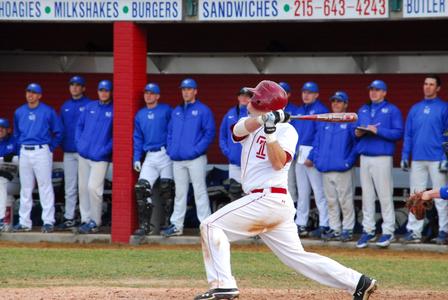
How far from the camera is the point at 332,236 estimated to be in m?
14.2

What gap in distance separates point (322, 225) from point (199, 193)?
5.59 feet

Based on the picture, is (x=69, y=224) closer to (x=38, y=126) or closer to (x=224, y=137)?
(x=38, y=126)

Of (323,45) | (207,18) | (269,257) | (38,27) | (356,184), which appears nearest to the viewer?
(269,257)

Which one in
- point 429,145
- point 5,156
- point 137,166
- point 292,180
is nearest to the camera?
point 429,145

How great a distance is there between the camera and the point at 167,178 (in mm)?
14695

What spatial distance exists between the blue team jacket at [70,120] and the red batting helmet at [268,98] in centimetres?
766

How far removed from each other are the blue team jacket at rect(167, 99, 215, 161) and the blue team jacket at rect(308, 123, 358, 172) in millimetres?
1498

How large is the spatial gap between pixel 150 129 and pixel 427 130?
3.70 meters

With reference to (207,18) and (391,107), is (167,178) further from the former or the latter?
(391,107)

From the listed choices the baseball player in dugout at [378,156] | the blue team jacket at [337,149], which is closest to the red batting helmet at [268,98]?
the baseball player in dugout at [378,156]

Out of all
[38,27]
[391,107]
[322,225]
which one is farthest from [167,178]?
[38,27]

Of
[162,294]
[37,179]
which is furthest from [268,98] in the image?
[37,179]

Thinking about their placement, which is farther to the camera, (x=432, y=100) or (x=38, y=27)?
(x=38, y=27)

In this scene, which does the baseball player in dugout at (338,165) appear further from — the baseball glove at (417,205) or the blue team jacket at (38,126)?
the baseball glove at (417,205)
